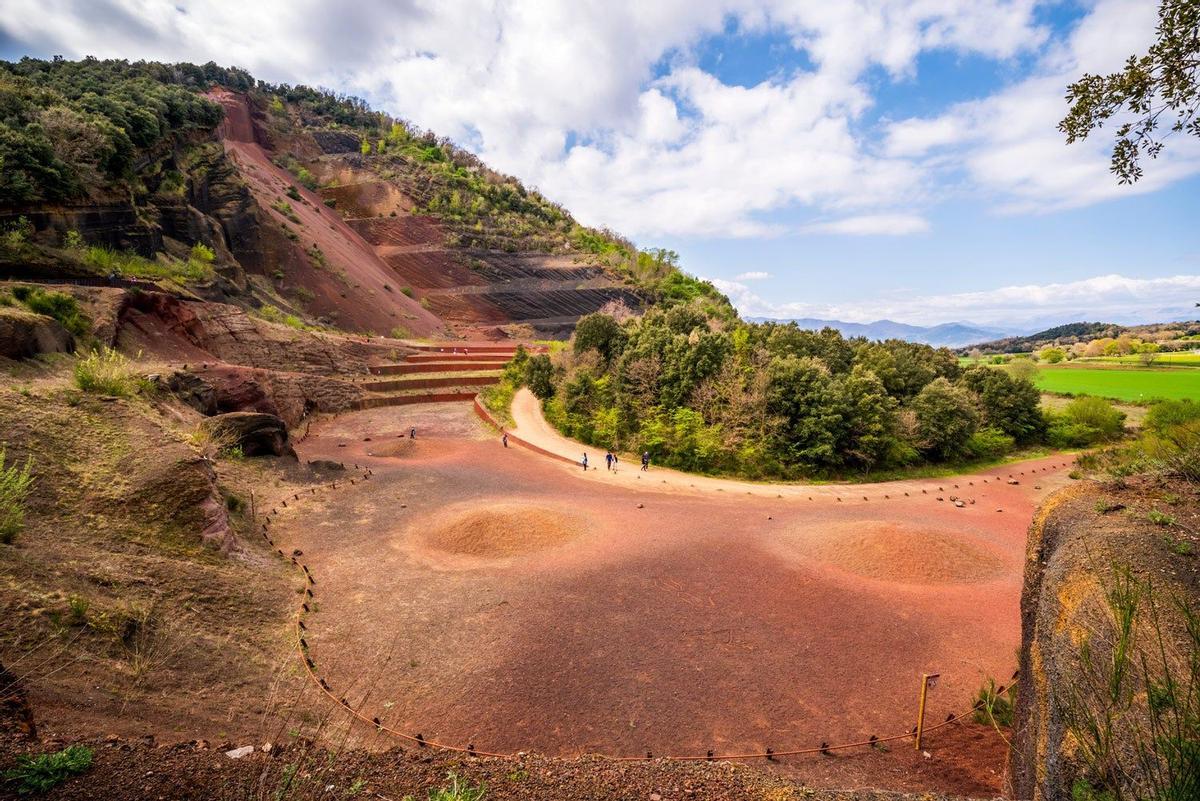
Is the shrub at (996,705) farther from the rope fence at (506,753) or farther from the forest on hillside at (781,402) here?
the forest on hillside at (781,402)

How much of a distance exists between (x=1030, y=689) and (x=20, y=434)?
576 inches

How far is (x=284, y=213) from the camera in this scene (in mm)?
45312

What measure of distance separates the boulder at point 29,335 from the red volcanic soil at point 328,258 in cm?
2585

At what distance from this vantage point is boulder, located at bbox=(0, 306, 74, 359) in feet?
41.1

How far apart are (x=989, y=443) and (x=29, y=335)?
36490mm

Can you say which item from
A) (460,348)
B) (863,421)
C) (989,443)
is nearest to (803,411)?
(863,421)

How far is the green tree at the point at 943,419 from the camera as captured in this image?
80.7ft

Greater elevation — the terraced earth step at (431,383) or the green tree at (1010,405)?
the terraced earth step at (431,383)

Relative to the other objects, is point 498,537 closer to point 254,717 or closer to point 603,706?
point 603,706

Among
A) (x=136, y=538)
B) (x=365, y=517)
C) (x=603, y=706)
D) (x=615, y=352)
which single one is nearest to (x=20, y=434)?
(x=136, y=538)

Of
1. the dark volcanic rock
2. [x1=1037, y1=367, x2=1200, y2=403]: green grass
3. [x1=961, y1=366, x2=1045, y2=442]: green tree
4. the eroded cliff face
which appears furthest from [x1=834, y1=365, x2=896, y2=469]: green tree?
the dark volcanic rock

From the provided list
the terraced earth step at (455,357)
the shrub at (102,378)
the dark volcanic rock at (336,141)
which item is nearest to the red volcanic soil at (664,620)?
the shrub at (102,378)

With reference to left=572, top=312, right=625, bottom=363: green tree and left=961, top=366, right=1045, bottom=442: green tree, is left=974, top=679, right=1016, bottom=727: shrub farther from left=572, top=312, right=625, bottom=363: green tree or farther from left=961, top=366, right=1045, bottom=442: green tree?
left=961, top=366, right=1045, bottom=442: green tree

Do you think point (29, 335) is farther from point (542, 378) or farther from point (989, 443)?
point (989, 443)
